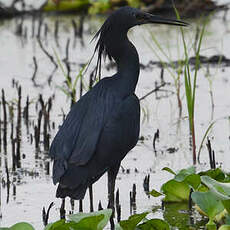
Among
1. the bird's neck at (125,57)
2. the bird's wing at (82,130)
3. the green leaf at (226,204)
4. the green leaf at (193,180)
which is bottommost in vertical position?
the green leaf at (226,204)

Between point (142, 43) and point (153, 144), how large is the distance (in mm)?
3452

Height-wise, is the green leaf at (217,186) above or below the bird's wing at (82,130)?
below

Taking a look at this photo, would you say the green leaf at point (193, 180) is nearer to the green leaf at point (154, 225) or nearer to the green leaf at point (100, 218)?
the green leaf at point (154, 225)

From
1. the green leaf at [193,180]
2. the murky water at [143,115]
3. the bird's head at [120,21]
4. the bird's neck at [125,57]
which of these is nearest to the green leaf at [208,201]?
the green leaf at [193,180]

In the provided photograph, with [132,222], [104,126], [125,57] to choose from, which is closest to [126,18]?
[125,57]

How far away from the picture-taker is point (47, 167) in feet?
18.4

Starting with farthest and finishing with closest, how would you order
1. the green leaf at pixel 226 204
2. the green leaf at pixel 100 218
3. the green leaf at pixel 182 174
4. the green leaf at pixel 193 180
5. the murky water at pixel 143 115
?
the murky water at pixel 143 115, the green leaf at pixel 182 174, the green leaf at pixel 193 180, the green leaf at pixel 226 204, the green leaf at pixel 100 218

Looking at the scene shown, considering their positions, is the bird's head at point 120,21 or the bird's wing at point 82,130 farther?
the bird's head at point 120,21

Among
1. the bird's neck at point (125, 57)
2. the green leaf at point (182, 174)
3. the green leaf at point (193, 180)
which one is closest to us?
the green leaf at point (193, 180)

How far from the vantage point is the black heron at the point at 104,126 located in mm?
4383

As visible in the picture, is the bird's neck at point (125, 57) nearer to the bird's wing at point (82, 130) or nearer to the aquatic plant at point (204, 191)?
the bird's wing at point (82, 130)

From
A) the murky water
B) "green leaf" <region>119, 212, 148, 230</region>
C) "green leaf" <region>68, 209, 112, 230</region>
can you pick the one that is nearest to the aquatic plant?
the murky water

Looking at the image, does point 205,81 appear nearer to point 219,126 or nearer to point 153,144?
point 219,126

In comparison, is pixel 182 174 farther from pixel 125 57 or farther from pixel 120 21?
pixel 120 21
